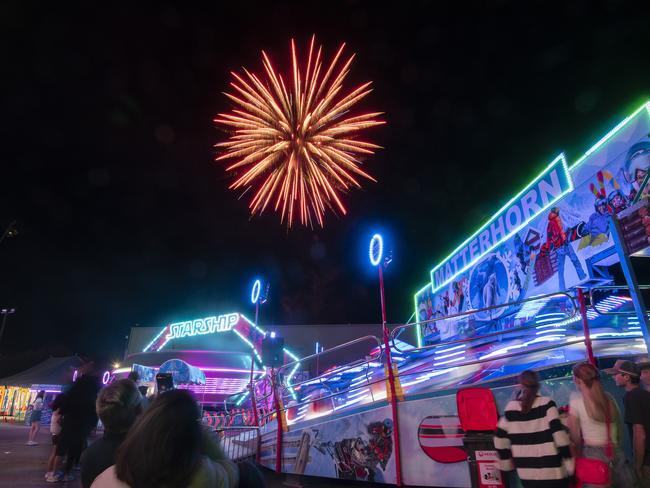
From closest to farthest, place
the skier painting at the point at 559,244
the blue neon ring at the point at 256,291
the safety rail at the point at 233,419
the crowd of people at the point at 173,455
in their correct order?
the crowd of people at the point at 173,455 < the skier painting at the point at 559,244 < the safety rail at the point at 233,419 < the blue neon ring at the point at 256,291

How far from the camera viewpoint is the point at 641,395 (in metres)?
4.24

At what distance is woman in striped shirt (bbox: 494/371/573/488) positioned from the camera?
3715mm

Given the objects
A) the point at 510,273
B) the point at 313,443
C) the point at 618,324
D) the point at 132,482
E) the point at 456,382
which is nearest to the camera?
the point at 132,482

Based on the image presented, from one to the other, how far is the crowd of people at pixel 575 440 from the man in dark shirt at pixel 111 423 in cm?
355

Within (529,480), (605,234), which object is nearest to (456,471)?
(529,480)

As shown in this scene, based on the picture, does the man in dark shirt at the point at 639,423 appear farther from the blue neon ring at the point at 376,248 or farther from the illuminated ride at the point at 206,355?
the illuminated ride at the point at 206,355

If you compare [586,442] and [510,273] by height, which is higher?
[510,273]

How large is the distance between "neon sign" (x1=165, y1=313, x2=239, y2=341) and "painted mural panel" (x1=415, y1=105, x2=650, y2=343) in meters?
17.9

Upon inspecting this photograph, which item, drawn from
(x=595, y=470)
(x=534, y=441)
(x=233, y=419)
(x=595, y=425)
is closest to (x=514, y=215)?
(x=595, y=425)

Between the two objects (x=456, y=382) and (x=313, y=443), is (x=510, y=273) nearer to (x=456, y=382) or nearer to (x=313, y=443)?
(x=456, y=382)

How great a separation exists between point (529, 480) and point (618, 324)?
592 cm

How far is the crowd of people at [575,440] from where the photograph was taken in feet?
12.0

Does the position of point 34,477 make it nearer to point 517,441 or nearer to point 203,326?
point 517,441

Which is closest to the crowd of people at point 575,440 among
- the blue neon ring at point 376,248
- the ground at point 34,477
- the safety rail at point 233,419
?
the ground at point 34,477
